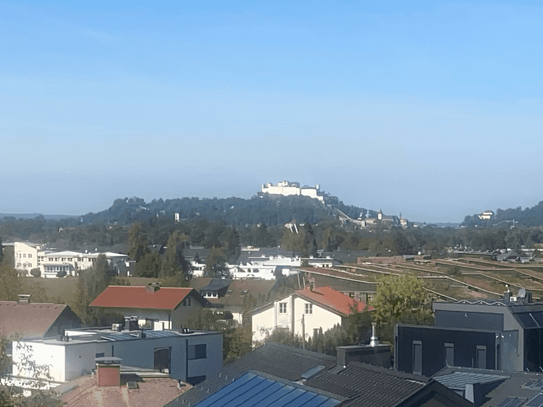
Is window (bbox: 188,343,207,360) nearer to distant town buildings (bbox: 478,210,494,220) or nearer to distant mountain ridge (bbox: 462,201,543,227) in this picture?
distant mountain ridge (bbox: 462,201,543,227)

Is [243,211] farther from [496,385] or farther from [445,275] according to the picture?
[496,385]

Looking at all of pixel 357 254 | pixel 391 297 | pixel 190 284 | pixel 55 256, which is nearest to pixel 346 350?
pixel 391 297

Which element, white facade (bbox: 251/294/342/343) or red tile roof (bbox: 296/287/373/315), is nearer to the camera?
white facade (bbox: 251/294/342/343)

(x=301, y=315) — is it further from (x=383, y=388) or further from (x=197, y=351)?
(x=383, y=388)

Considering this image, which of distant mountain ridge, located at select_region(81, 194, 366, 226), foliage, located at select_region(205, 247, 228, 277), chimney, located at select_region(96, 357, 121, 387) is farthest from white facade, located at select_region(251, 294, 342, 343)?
distant mountain ridge, located at select_region(81, 194, 366, 226)

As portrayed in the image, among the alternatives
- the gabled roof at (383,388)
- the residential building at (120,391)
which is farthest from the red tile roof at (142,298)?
the gabled roof at (383,388)

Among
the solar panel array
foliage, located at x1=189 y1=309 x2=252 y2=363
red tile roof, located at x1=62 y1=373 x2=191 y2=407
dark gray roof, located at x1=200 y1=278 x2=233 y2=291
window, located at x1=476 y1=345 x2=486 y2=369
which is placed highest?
the solar panel array

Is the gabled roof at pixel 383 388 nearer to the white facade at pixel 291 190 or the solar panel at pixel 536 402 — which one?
the solar panel at pixel 536 402
